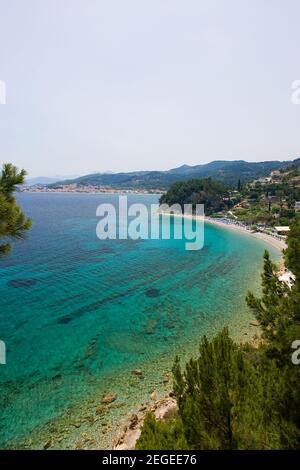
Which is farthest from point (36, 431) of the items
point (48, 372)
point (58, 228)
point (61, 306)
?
point (58, 228)

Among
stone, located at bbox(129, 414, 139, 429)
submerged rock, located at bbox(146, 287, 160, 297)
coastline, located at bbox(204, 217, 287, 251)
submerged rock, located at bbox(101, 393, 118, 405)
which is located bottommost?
submerged rock, located at bbox(101, 393, 118, 405)

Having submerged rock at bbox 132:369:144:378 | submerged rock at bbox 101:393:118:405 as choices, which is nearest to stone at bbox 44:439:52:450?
submerged rock at bbox 101:393:118:405

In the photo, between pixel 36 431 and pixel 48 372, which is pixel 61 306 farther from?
pixel 36 431

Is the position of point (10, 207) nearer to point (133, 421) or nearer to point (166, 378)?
point (133, 421)

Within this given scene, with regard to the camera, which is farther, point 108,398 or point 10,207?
point 108,398

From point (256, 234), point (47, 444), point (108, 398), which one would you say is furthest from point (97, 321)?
point (256, 234)

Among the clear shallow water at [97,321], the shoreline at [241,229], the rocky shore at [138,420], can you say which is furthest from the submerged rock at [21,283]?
the shoreline at [241,229]

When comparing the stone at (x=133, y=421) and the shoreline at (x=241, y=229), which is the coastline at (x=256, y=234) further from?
the stone at (x=133, y=421)

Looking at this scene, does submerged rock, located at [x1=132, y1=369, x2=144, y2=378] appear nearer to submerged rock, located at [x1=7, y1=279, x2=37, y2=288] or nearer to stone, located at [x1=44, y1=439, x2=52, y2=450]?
stone, located at [x1=44, y1=439, x2=52, y2=450]
